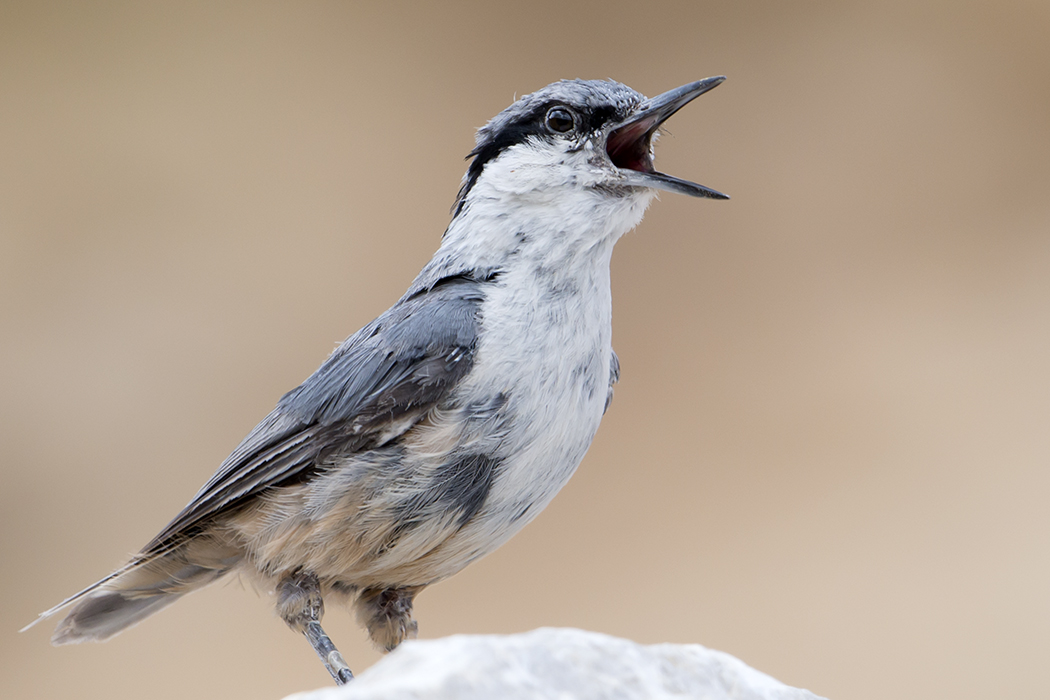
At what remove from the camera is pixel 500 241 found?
6.57 feet

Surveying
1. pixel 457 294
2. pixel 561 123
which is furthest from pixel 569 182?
pixel 457 294

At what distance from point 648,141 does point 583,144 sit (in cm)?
19

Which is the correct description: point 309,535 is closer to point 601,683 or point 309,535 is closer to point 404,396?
point 404,396

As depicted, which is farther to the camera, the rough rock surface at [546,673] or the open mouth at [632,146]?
the open mouth at [632,146]

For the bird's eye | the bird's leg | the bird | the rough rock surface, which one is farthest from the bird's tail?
the bird's eye

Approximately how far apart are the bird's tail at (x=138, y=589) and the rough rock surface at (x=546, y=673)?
976mm

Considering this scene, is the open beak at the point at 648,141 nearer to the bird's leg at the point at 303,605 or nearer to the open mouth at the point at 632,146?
the open mouth at the point at 632,146

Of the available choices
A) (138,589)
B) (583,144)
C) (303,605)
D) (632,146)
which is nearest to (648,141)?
(632,146)

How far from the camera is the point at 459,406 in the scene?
1.82 metres

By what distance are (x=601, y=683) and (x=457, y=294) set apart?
950 millimetres

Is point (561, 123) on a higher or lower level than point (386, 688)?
higher

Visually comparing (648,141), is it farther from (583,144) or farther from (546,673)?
(546,673)

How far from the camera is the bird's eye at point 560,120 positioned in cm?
203

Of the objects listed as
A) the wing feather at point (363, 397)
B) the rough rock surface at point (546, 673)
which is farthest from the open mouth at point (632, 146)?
the rough rock surface at point (546, 673)
